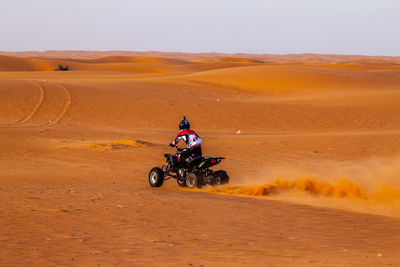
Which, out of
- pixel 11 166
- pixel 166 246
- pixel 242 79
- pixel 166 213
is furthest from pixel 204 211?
pixel 242 79

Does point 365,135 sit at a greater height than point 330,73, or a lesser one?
lesser

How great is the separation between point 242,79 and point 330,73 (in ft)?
33.8

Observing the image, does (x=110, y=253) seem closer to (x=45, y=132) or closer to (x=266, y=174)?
(x=266, y=174)

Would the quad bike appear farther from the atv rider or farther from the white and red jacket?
the white and red jacket

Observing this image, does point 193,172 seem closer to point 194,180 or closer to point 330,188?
point 194,180

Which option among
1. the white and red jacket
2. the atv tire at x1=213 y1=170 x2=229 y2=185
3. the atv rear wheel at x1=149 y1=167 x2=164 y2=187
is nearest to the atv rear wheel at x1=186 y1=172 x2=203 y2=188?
the atv tire at x1=213 y1=170 x2=229 y2=185

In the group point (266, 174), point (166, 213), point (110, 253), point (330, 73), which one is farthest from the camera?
point (330, 73)

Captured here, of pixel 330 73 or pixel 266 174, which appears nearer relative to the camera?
pixel 266 174

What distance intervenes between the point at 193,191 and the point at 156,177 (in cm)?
88

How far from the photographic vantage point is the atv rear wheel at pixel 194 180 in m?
10.9

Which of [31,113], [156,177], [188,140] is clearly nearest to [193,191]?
[156,177]

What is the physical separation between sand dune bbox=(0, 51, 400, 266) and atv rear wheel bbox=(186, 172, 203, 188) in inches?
5.6

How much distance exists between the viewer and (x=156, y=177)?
11.3 metres

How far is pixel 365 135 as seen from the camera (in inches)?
877
